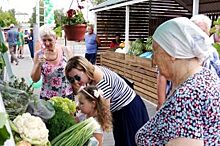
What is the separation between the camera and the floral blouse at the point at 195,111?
1.58 meters

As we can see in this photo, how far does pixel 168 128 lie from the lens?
5.37 ft

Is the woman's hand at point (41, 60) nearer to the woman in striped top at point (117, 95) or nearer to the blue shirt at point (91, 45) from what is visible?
the woman in striped top at point (117, 95)

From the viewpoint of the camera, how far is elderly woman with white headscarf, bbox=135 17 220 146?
1.58 meters

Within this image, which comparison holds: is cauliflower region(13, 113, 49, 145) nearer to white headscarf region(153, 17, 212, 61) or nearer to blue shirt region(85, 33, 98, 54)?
white headscarf region(153, 17, 212, 61)

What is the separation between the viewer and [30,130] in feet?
4.25

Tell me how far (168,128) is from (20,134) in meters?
0.66

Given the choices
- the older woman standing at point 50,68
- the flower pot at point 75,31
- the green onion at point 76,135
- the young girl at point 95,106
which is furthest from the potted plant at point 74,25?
the green onion at point 76,135

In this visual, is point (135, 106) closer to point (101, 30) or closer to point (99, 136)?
point (99, 136)

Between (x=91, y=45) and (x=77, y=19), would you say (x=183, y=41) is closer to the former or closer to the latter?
(x=77, y=19)

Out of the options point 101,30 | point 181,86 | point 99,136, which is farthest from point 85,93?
point 101,30

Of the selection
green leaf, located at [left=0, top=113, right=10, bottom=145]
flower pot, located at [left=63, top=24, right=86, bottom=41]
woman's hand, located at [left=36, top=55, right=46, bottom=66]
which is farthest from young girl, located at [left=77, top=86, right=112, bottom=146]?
green leaf, located at [left=0, top=113, right=10, bottom=145]

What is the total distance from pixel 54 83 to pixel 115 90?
771mm

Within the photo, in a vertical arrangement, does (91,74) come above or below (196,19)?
below

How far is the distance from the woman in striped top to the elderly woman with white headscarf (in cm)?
102
